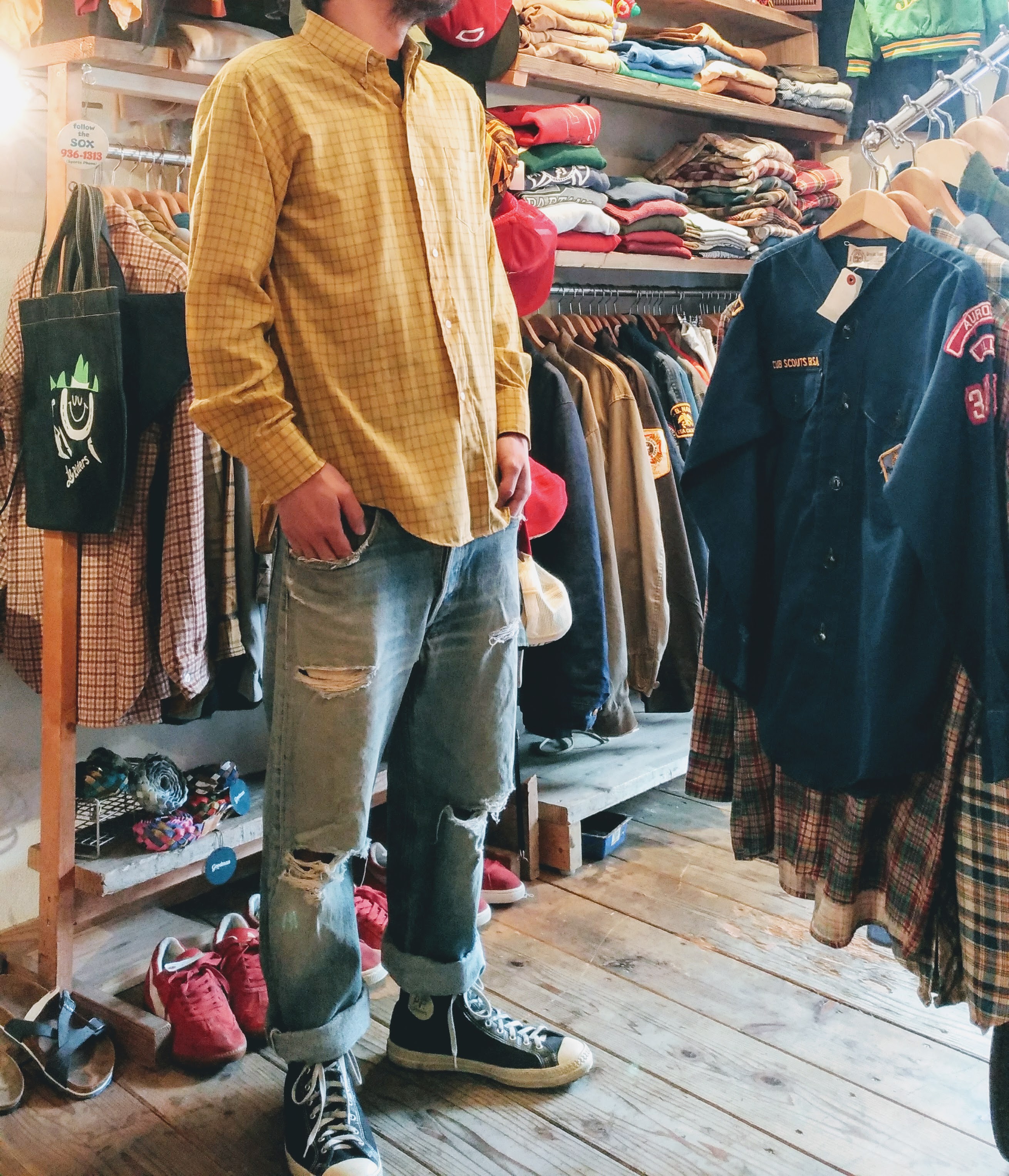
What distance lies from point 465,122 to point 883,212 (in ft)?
1.91

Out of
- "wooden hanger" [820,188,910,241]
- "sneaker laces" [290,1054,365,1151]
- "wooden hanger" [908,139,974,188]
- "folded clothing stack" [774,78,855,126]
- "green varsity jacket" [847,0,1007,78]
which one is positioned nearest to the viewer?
"wooden hanger" [820,188,910,241]

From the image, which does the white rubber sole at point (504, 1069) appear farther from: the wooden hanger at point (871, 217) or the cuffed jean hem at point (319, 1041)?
the wooden hanger at point (871, 217)

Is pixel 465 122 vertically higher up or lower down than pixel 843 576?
higher up

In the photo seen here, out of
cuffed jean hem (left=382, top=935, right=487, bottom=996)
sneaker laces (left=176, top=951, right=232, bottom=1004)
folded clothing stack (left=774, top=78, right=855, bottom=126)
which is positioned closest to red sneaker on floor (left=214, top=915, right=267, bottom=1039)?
sneaker laces (left=176, top=951, right=232, bottom=1004)

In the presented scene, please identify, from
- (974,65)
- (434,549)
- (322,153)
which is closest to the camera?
(322,153)

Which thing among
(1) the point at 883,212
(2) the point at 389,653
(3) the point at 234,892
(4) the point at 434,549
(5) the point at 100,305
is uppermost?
(1) the point at 883,212

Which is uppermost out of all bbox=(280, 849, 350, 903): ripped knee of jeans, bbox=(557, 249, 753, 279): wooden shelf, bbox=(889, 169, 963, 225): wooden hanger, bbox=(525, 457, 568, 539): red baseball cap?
bbox=(889, 169, 963, 225): wooden hanger

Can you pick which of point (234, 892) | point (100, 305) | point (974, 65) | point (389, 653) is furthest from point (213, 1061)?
point (974, 65)

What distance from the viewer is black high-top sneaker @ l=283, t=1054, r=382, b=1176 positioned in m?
1.43

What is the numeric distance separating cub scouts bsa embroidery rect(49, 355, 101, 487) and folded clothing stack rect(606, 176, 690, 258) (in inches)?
57.4

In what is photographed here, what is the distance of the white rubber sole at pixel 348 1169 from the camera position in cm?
142

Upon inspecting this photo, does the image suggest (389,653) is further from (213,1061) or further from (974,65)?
(974,65)

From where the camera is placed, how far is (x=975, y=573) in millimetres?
1209

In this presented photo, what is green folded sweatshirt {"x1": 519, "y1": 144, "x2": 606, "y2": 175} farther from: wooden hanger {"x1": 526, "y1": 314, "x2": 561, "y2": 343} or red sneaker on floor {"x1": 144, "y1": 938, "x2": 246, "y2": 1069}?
red sneaker on floor {"x1": 144, "y1": 938, "x2": 246, "y2": 1069}
